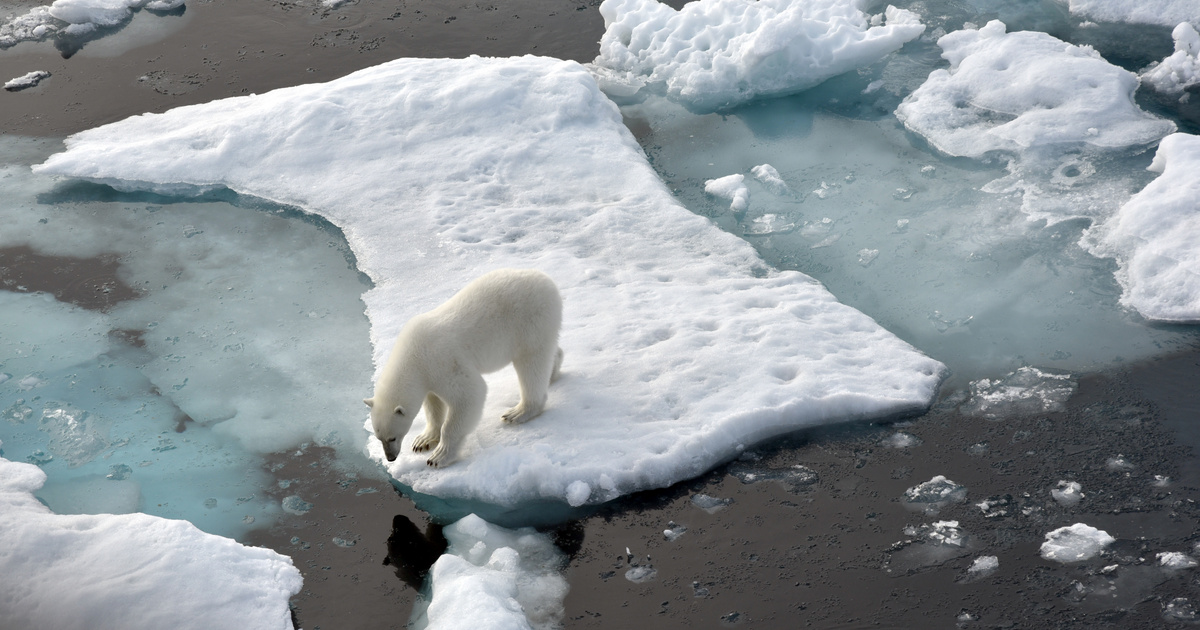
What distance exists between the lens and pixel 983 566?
4375 millimetres

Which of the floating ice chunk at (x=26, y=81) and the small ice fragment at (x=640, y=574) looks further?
the floating ice chunk at (x=26, y=81)

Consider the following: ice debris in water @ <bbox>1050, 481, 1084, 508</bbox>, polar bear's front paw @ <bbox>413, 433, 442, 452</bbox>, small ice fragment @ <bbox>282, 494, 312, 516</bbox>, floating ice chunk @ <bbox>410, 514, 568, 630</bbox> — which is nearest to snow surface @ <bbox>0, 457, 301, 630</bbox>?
small ice fragment @ <bbox>282, 494, 312, 516</bbox>

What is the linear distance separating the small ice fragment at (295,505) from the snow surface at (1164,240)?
5366 mm

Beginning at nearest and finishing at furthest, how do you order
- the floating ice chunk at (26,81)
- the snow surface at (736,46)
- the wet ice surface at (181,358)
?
the wet ice surface at (181,358) < the snow surface at (736,46) < the floating ice chunk at (26,81)

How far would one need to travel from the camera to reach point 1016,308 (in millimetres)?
6219

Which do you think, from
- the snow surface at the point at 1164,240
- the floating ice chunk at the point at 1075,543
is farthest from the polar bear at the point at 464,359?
the snow surface at the point at 1164,240

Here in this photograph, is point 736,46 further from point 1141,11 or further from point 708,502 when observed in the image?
point 708,502

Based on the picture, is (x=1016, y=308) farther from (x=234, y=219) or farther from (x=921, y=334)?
(x=234, y=219)

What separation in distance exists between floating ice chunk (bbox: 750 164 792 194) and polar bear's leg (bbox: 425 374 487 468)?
3.73 meters

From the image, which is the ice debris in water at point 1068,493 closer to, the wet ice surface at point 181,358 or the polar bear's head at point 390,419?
the polar bear's head at point 390,419

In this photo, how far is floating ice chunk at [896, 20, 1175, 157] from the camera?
310 inches

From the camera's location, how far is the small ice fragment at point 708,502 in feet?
15.8

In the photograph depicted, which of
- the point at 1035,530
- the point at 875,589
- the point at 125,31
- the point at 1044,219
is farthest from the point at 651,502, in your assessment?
the point at 125,31

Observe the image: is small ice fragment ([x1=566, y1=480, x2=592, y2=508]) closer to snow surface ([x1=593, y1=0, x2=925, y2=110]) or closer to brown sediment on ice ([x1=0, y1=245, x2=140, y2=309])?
brown sediment on ice ([x1=0, y1=245, x2=140, y2=309])
